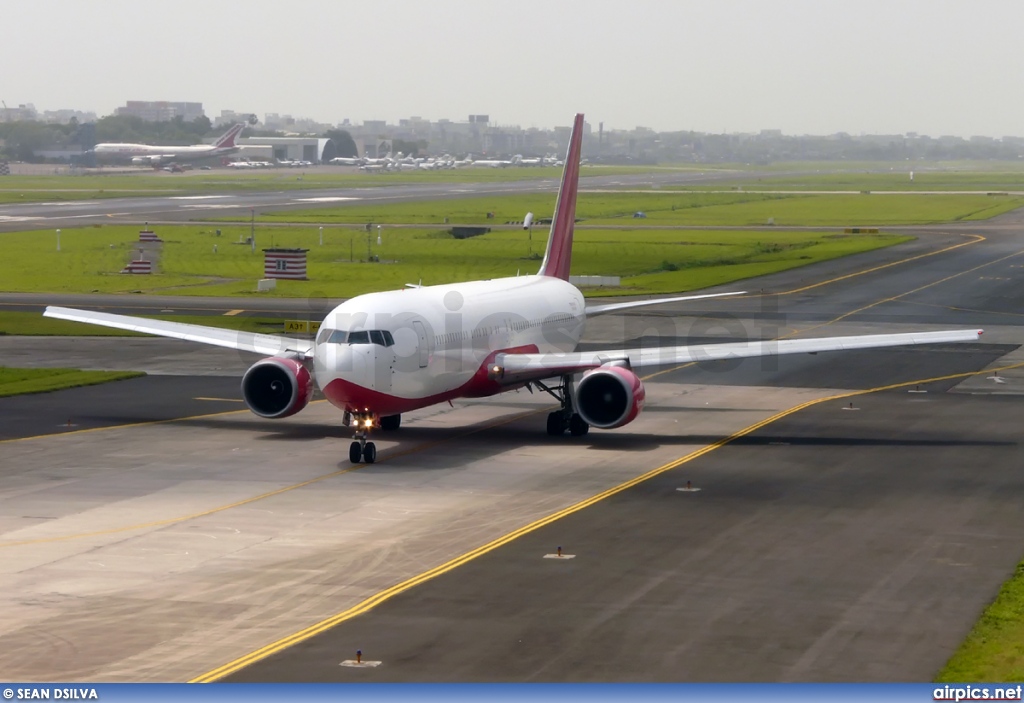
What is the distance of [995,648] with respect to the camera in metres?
24.7

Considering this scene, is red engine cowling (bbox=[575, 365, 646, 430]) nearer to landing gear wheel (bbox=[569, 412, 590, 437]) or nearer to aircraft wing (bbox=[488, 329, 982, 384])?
aircraft wing (bbox=[488, 329, 982, 384])

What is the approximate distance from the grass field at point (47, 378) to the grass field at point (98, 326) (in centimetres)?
1226

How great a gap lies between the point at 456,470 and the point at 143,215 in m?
132

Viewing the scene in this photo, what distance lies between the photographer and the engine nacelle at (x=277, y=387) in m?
45.6

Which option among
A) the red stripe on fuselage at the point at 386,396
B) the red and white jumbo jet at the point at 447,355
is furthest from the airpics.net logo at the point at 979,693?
the red and white jumbo jet at the point at 447,355

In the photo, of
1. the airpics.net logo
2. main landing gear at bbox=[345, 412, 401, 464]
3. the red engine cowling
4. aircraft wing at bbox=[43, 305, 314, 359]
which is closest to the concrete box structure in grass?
aircraft wing at bbox=[43, 305, 314, 359]

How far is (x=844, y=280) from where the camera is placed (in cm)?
10325

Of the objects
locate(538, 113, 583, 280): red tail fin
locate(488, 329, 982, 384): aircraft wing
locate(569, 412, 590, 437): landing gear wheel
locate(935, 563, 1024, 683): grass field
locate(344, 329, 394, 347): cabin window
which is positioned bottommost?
locate(569, 412, 590, 437): landing gear wheel

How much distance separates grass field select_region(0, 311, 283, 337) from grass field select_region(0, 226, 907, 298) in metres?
15.2

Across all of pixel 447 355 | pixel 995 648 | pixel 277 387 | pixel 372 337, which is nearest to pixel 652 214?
pixel 277 387

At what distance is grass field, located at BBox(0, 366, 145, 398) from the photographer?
56156 mm

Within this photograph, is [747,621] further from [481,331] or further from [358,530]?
[481,331]

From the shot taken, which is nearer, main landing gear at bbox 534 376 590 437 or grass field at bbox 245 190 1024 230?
main landing gear at bbox 534 376 590 437

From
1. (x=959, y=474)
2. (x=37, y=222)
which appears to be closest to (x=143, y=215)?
(x=37, y=222)
